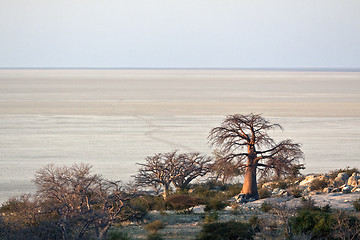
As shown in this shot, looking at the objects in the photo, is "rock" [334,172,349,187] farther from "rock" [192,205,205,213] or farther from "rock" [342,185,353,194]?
"rock" [192,205,205,213]

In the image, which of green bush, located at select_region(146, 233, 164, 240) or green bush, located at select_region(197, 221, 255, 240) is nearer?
green bush, located at select_region(197, 221, 255, 240)

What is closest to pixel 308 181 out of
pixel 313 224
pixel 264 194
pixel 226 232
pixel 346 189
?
pixel 346 189

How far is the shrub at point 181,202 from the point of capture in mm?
20297

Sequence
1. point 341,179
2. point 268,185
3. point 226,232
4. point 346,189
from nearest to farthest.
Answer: point 226,232
point 346,189
point 341,179
point 268,185

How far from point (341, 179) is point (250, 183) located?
5.60 metres

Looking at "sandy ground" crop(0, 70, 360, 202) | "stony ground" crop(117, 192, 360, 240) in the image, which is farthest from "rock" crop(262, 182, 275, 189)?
"sandy ground" crop(0, 70, 360, 202)

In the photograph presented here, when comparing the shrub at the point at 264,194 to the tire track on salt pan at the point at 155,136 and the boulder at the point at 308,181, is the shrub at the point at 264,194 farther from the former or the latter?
the tire track on salt pan at the point at 155,136

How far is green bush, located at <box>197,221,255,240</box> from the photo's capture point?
14.2 metres

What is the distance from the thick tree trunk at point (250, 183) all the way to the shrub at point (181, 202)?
218cm

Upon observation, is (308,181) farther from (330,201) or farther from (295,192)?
(330,201)

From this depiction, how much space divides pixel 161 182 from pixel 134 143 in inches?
748

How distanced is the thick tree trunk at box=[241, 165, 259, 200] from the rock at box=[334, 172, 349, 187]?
4.72m

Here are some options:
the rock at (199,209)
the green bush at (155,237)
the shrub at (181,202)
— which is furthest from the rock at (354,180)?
the green bush at (155,237)

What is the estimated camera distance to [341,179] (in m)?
25.0
